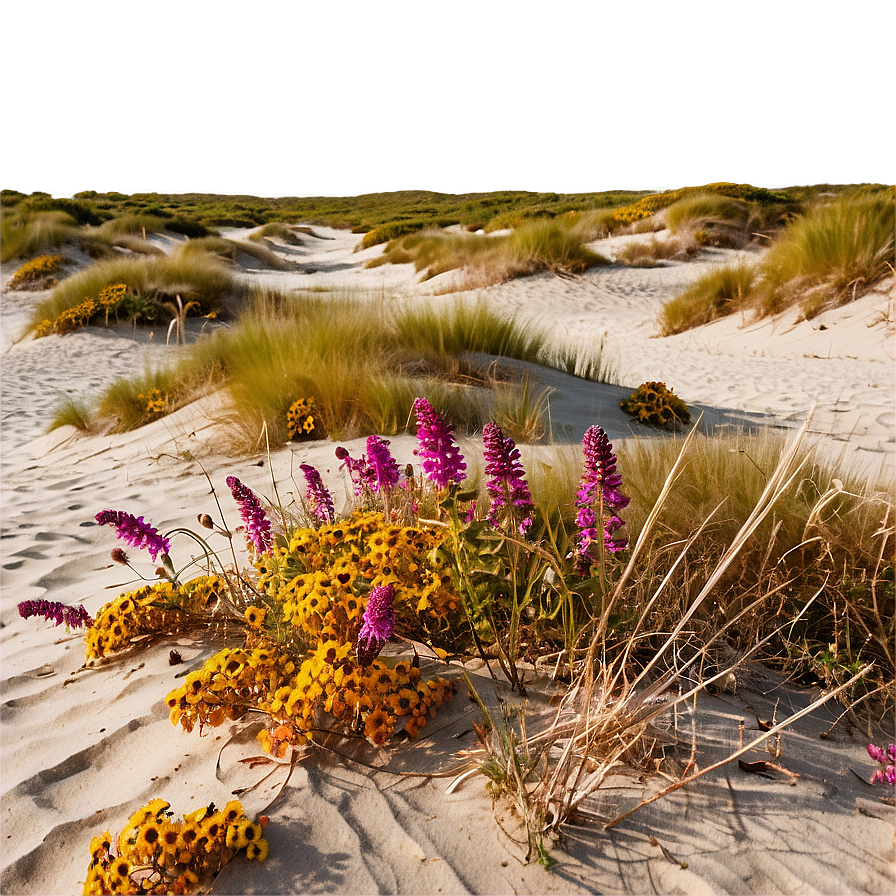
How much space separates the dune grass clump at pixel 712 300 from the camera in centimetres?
1113

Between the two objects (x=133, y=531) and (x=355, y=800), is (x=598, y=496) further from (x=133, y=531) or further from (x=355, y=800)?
(x=133, y=531)

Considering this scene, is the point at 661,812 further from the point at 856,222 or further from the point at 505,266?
the point at 505,266

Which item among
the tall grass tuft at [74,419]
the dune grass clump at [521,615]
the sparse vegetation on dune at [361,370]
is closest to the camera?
the dune grass clump at [521,615]

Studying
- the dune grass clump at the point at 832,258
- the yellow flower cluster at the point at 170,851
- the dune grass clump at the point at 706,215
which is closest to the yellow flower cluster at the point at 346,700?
the yellow flower cluster at the point at 170,851

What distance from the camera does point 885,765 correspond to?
5.62 ft

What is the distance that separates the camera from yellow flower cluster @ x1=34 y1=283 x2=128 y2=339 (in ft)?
35.1

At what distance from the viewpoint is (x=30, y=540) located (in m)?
3.85

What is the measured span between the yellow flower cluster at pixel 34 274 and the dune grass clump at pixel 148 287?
3.30 m

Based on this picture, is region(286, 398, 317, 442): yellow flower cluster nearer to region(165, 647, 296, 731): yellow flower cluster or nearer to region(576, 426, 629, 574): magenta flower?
region(165, 647, 296, 731): yellow flower cluster

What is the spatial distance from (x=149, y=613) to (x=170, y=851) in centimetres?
118

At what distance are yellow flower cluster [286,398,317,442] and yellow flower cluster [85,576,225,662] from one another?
7.64 feet

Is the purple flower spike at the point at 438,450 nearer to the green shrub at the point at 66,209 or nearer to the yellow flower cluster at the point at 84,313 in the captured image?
the yellow flower cluster at the point at 84,313

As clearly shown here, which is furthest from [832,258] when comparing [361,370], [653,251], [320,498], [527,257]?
[320,498]

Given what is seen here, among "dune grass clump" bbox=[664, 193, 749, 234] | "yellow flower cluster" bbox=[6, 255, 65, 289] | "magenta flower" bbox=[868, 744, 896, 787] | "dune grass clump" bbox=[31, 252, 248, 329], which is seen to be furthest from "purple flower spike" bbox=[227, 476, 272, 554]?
"dune grass clump" bbox=[664, 193, 749, 234]
